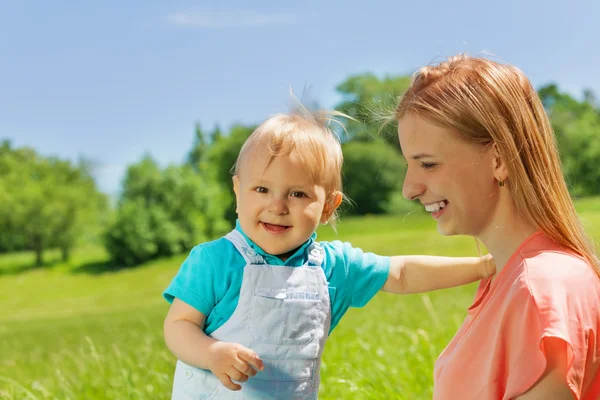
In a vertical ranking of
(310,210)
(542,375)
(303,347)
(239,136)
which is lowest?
(239,136)

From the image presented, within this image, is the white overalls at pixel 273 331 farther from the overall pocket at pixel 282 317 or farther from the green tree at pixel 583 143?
the green tree at pixel 583 143

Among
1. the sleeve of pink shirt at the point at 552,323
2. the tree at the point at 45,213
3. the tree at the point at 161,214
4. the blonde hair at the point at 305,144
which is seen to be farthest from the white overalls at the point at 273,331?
the tree at the point at 45,213

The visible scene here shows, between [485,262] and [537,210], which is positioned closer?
[537,210]

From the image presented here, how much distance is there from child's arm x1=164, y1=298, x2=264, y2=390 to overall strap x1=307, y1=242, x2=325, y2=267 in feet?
1.21

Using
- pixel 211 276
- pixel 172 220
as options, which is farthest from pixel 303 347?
pixel 172 220

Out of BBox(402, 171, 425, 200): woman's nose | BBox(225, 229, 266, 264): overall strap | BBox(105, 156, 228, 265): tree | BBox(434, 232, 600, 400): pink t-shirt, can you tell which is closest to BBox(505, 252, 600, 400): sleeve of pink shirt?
BBox(434, 232, 600, 400): pink t-shirt

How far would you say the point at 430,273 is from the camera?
89.8 inches

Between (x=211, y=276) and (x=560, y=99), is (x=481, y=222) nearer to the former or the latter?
(x=211, y=276)

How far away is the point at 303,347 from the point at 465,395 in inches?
20.7

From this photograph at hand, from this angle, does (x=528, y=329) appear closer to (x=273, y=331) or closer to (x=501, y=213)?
(x=501, y=213)

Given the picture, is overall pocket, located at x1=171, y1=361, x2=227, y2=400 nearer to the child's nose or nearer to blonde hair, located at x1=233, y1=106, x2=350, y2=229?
the child's nose

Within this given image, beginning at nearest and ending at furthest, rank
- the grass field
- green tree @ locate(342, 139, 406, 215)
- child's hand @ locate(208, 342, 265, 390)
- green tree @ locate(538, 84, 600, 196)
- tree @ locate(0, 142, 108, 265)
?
child's hand @ locate(208, 342, 265, 390) → the grass field → green tree @ locate(538, 84, 600, 196) → green tree @ locate(342, 139, 406, 215) → tree @ locate(0, 142, 108, 265)

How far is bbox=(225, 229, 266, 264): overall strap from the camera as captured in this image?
2061 mm

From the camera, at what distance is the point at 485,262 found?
87.4 inches
